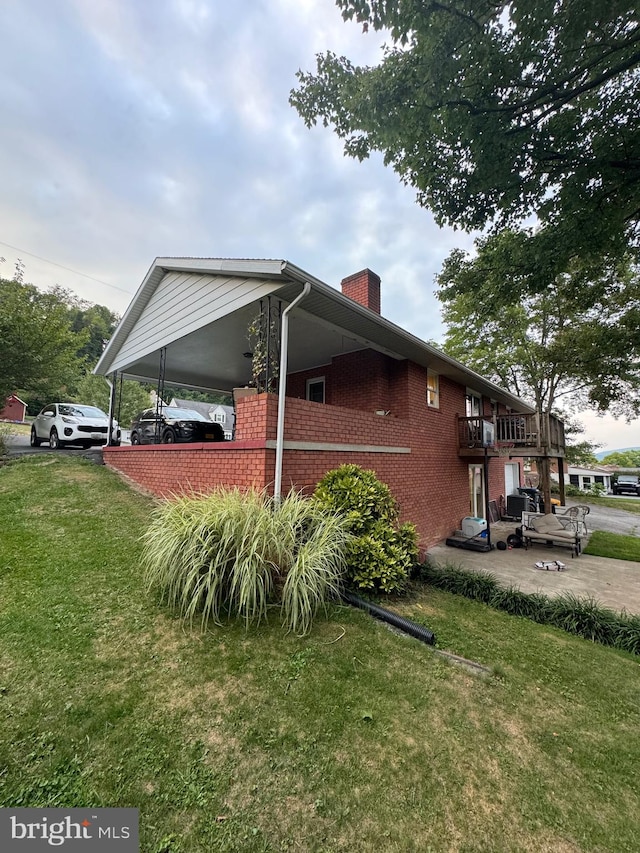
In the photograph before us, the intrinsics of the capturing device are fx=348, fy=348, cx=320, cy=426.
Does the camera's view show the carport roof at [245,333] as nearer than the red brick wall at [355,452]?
No

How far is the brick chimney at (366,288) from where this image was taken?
9000mm

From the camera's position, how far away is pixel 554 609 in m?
4.83

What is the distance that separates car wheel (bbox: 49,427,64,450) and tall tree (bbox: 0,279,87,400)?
2.11 metres

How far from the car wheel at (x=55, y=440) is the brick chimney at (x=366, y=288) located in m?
10.7

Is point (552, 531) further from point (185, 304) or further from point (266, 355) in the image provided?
point (185, 304)

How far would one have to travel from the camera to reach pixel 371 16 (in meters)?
4.30

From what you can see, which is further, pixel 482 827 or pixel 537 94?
pixel 537 94

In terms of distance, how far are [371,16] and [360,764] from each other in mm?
7480

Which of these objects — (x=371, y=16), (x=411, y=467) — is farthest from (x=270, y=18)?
(x=411, y=467)

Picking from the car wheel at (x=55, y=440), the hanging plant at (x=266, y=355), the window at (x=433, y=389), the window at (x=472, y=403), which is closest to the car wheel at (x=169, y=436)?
the hanging plant at (x=266, y=355)

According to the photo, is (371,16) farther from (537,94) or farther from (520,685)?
(520,685)

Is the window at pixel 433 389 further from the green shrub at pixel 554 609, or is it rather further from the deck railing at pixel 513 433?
the green shrub at pixel 554 609

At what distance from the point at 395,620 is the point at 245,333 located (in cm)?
617

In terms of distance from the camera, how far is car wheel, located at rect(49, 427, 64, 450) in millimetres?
11773
